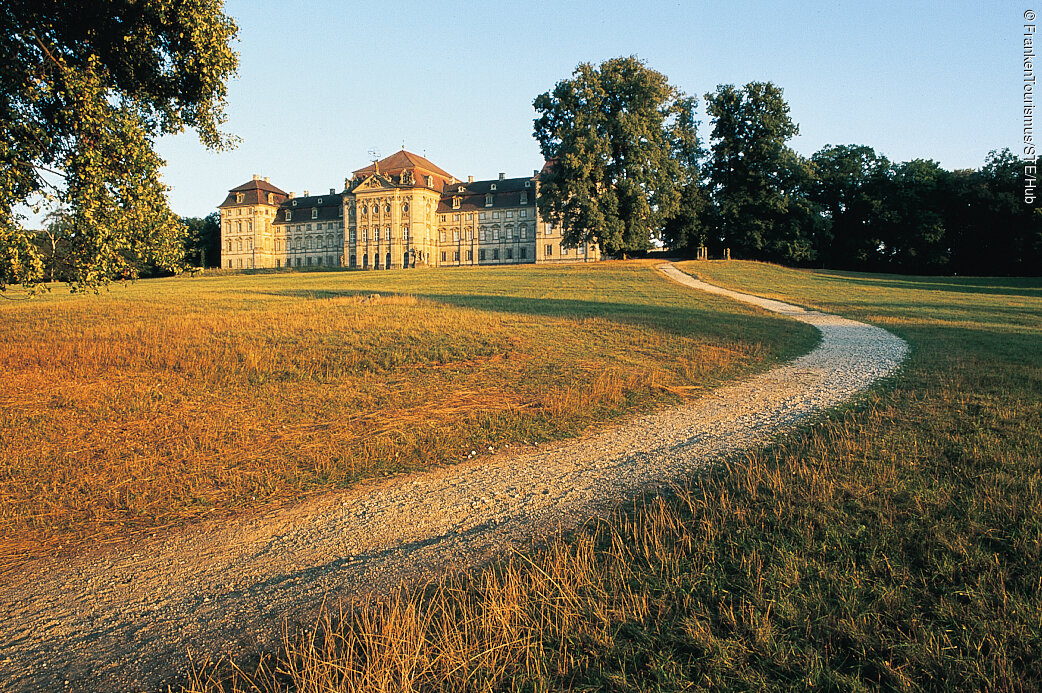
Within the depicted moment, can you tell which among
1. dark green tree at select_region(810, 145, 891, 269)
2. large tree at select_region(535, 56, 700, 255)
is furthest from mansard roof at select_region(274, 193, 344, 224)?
dark green tree at select_region(810, 145, 891, 269)

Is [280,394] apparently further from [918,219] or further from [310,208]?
[310,208]

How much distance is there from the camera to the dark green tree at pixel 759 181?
5950 centimetres

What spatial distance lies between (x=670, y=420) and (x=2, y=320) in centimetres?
1881

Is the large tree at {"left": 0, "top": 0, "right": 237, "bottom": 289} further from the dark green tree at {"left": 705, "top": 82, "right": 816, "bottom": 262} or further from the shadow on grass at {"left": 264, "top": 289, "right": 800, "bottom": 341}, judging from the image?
the dark green tree at {"left": 705, "top": 82, "right": 816, "bottom": 262}

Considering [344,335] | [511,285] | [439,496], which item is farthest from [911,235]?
[439,496]

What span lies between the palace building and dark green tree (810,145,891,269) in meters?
37.5

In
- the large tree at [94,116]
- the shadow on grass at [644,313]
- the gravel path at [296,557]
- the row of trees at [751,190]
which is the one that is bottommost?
the gravel path at [296,557]

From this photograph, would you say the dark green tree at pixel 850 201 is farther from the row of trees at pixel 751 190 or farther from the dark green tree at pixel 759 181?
the dark green tree at pixel 759 181

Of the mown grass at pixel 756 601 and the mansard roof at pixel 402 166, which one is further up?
the mansard roof at pixel 402 166

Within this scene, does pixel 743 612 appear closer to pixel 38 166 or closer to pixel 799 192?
pixel 38 166

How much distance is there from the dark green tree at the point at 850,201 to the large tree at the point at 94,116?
64593 millimetres

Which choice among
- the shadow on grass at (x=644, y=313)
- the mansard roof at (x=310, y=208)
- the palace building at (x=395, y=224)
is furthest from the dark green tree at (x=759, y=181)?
the mansard roof at (x=310, y=208)

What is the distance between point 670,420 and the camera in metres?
8.73

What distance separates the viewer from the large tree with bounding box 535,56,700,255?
50.7 metres
